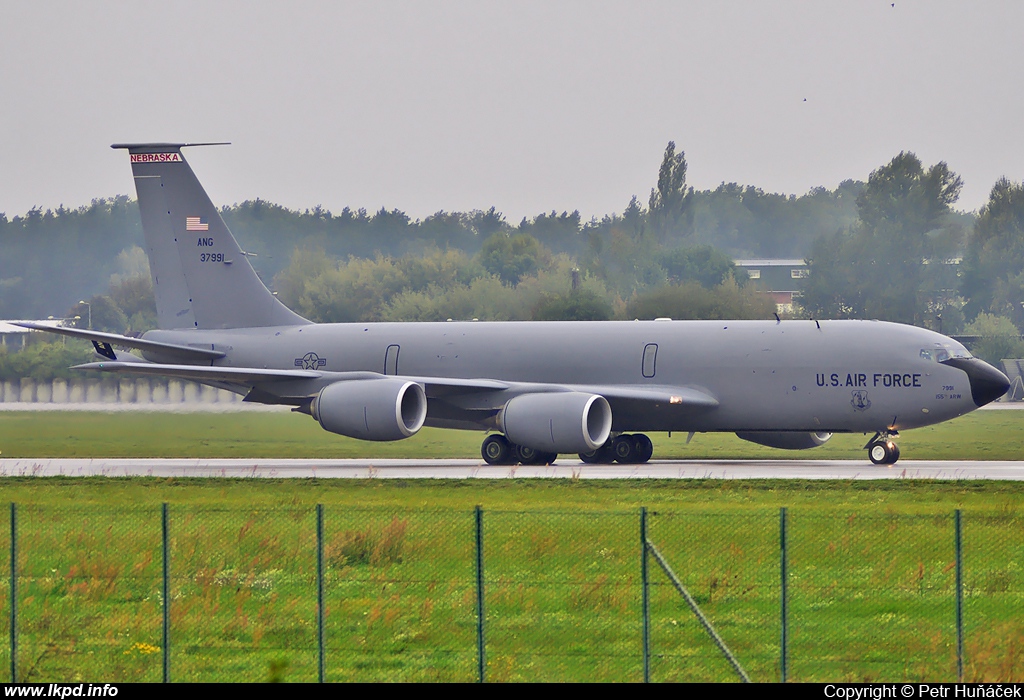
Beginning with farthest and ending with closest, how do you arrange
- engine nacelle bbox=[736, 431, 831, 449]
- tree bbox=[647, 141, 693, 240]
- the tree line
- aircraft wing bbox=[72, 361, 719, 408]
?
tree bbox=[647, 141, 693, 240]
the tree line
engine nacelle bbox=[736, 431, 831, 449]
aircraft wing bbox=[72, 361, 719, 408]

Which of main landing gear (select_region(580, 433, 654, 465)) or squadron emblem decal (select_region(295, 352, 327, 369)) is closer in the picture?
main landing gear (select_region(580, 433, 654, 465))

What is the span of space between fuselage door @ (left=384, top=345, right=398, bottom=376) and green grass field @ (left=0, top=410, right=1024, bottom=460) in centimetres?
315

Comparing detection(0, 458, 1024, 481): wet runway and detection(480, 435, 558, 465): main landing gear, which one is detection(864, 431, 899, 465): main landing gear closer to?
detection(0, 458, 1024, 481): wet runway

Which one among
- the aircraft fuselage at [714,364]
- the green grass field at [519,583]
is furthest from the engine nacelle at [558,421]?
the green grass field at [519,583]

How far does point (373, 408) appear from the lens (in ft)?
120

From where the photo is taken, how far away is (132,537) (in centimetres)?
2270

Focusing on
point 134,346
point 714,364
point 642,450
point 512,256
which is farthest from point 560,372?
point 512,256

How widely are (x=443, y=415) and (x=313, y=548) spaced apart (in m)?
17.9

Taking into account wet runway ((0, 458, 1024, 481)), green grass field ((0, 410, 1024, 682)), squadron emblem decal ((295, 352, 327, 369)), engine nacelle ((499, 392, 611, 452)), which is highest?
squadron emblem decal ((295, 352, 327, 369))

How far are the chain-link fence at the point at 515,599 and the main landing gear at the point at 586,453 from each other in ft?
42.2

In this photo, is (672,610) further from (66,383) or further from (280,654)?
(66,383)

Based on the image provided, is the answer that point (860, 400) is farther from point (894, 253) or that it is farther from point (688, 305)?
point (894, 253)

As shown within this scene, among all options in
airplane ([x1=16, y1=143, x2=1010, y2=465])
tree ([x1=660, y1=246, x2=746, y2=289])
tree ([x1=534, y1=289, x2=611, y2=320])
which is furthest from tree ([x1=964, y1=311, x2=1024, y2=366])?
airplane ([x1=16, y1=143, x2=1010, y2=465])

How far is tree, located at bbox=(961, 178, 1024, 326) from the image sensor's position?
96750 millimetres
